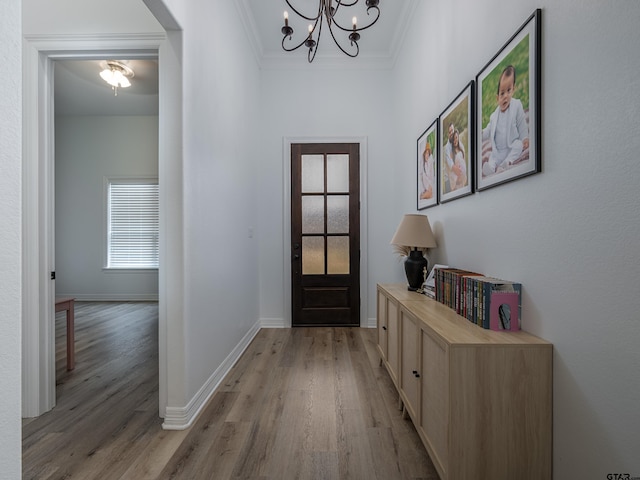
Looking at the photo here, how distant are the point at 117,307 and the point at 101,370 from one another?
281 cm

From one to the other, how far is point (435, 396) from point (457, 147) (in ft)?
4.87

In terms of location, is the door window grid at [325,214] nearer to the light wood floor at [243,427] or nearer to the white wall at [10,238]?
the light wood floor at [243,427]

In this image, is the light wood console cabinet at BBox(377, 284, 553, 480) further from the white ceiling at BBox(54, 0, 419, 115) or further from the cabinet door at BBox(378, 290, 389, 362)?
the white ceiling at BBox(54, 0, 419, 115)

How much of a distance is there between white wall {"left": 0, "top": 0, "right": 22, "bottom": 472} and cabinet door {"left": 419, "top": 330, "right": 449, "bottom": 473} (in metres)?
1.31

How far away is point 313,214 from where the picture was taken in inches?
151

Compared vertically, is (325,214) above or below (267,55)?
below

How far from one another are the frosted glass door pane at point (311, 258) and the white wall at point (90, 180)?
3.15 metres

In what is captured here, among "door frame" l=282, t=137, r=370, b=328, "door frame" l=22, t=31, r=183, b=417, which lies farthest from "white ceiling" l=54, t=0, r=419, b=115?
"door frame" l=282, t=137, r=370, b=328

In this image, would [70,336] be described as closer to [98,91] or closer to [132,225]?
[132,225]

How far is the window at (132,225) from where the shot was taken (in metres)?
5.48

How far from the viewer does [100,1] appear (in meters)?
1.85

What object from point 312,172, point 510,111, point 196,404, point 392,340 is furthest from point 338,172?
point 196,404

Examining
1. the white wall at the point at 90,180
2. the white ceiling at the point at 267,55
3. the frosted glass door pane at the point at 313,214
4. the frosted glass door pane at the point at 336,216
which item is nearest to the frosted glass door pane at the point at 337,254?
the frosted glass door pane at the point at 336,216

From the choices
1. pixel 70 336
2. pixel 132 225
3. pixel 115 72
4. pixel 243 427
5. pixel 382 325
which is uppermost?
pixel 115 72
